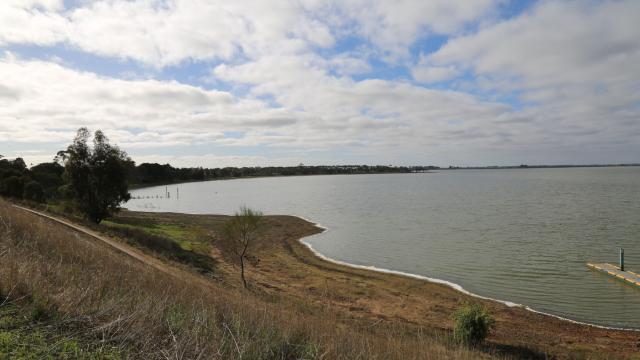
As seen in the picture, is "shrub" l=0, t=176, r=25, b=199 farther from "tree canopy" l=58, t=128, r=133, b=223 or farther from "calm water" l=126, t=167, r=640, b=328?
"calm water" l=126, t=167, r=640, b=328

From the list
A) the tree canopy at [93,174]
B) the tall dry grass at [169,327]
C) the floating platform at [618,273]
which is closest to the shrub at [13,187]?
the tree canopy at [93,174]

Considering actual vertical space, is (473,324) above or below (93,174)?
below

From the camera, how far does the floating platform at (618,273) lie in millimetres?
27291

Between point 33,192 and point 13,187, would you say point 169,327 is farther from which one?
point 33,192

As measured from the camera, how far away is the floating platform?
89.5 feet

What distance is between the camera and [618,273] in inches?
1146

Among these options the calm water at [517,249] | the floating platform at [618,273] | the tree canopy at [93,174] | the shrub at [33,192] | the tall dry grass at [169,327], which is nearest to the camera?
the tall dry grass at [169,327]

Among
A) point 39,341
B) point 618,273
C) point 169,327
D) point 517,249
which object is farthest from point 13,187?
point 618,273

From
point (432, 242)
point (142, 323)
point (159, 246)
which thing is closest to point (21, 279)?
point (142, 323)

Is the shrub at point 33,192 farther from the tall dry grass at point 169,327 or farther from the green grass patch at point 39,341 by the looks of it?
the green grass patch at point 39,341

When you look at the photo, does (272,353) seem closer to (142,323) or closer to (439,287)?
(142,323)

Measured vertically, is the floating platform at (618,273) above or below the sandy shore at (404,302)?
above

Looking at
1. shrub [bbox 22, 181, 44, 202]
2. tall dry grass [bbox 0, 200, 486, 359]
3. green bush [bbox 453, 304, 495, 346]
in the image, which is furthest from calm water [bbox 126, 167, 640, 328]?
shrub [bbox 22, 181, 44, 202]

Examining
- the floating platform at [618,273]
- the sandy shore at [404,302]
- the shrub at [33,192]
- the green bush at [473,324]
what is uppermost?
the shrub at [33,192]
